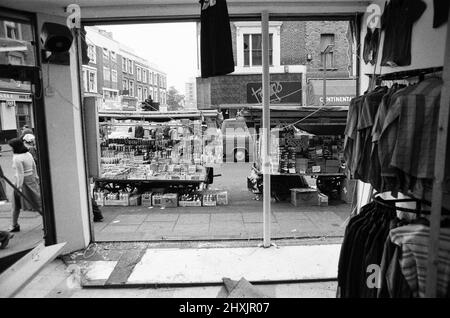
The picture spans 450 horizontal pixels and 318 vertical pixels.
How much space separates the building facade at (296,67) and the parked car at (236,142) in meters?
3.65

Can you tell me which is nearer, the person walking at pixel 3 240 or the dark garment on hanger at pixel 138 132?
the person walking at pixel 3 240

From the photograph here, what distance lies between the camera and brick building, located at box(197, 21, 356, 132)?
60.6ft

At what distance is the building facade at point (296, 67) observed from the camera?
60.7 ft

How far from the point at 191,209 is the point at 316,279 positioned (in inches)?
174

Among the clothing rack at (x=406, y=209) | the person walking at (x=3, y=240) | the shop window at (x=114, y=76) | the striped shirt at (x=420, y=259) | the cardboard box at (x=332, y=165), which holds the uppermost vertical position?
the shop window at (x=114, y=76)

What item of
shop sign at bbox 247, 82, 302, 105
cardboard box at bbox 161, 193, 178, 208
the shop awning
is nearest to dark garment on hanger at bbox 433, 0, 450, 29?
the shop awning

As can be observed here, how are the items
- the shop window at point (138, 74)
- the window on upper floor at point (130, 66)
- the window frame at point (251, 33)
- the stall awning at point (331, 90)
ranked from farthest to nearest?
the shop window at point (138, 74), the window on upper floor at point (130, 66), the stall awning at point (331, 90), the window frame at point (251, 33)

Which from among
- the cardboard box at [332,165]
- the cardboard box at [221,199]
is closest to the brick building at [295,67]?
the cardboard box at [332,165]

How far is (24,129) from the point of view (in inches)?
280

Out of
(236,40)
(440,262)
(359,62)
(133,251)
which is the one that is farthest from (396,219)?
(236,40)

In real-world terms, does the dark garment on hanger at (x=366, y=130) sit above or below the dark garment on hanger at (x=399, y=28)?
below

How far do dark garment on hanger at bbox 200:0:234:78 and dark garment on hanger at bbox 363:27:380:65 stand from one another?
5.86ft

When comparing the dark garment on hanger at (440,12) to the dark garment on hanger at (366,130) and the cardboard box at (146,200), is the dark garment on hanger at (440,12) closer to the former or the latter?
the dark garment on hanger at (366,130)

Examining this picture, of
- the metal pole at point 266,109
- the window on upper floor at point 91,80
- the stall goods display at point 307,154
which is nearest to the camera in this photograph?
the metal pole at point 266,109
